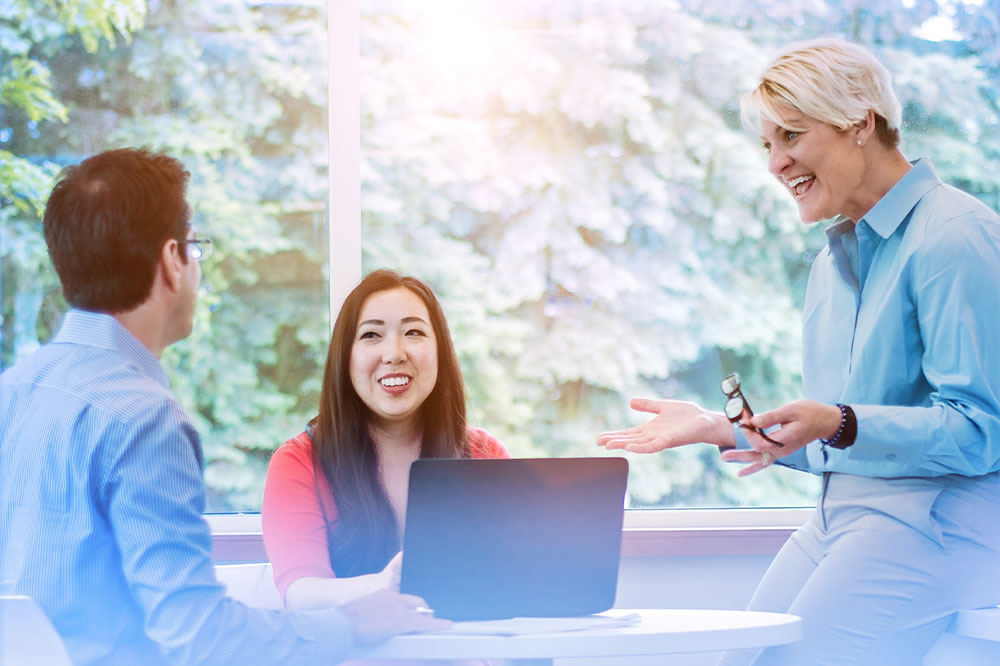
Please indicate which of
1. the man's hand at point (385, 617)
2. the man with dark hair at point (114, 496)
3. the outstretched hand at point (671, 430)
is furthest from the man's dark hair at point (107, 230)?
the outstretched hand at point (671, 430)

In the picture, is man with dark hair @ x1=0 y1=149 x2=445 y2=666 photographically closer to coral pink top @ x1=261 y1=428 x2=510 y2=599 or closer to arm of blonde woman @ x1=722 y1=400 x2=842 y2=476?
coral pink top @ x1=261 y1=428 x2=510 y2=599

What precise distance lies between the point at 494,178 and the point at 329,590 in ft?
5.25

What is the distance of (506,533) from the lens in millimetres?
1372

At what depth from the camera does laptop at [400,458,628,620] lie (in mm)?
1362

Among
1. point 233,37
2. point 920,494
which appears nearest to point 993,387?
point 920,494

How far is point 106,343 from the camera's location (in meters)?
1.29

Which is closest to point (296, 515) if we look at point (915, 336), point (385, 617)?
point (385, 617)

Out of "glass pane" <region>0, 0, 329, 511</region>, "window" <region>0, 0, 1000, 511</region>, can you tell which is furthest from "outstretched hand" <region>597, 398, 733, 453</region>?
"glass pane" <region>0, 0, 329, 511</region>

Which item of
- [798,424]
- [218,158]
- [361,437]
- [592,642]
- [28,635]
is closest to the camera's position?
[28,635]

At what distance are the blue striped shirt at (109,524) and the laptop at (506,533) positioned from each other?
27 cm

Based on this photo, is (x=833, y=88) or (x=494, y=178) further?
(x=494, y=178)

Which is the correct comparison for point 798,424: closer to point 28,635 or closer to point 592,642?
point 592,642

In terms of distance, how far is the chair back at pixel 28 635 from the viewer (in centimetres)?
113

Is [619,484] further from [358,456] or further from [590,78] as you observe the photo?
[590,78]
